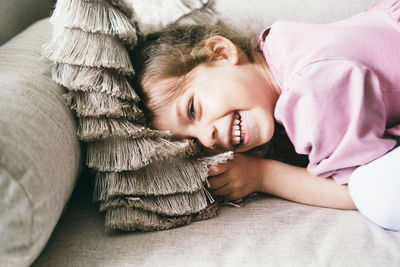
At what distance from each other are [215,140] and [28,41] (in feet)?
1.48

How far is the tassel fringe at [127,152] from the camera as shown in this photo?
0.69 m

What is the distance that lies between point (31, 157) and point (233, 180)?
381 mm

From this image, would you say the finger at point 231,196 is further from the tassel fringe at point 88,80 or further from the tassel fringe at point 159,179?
the tassel fringe at point 88,80

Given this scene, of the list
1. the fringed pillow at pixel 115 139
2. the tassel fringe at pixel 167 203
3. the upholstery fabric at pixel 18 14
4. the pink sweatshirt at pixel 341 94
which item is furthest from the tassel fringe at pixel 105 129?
the upholstery fabric at pixel 18 14

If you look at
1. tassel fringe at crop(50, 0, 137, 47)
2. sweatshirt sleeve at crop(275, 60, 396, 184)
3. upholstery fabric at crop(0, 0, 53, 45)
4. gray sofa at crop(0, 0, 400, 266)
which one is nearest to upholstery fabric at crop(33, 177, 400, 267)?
gray sofa at crop(0, 0, 400, 266)

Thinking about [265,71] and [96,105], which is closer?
[96,105]

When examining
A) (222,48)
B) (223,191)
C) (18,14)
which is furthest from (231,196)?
(18,14)

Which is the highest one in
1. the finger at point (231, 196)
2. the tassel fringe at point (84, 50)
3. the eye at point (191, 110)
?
the tassel fringe at point (84, 50)

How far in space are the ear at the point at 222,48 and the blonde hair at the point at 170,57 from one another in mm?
13

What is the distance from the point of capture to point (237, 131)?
0.83 metres

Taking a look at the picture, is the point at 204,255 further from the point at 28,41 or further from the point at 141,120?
the point at 28,41

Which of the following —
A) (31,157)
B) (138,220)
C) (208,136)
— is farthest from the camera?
(208,136)

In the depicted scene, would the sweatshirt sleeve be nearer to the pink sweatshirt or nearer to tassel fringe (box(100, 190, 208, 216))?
the pink sweatshirt

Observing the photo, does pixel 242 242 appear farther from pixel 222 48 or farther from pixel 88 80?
pixel 222 48
